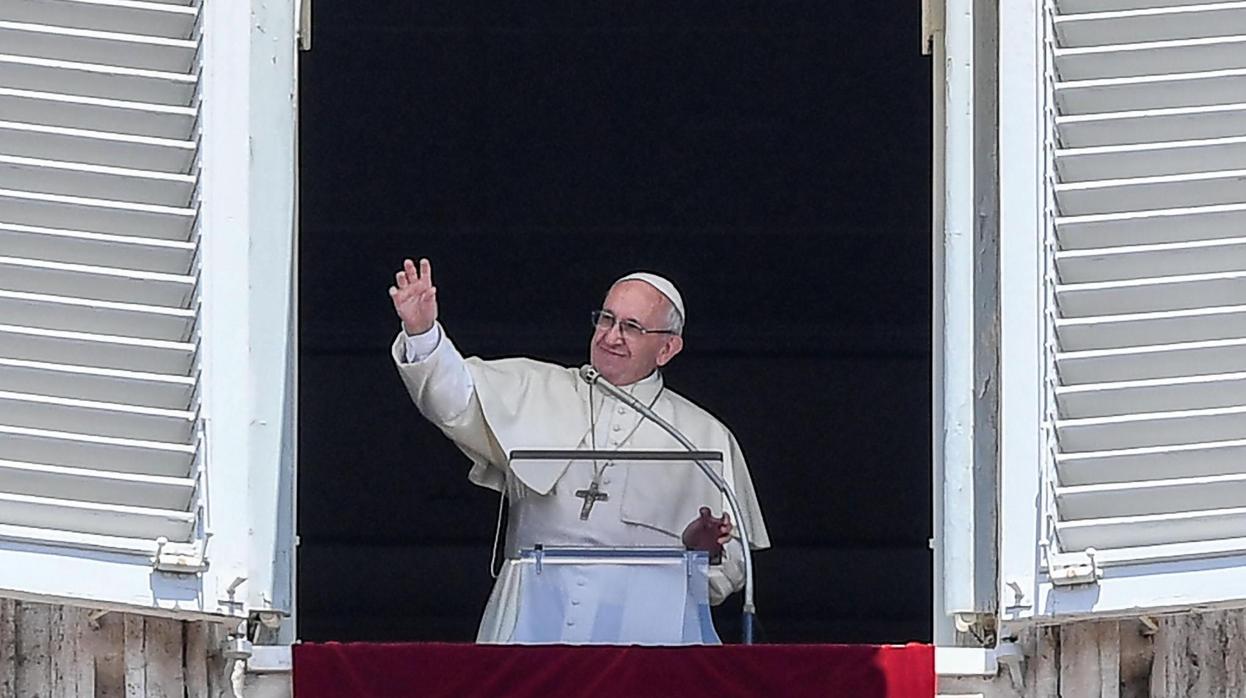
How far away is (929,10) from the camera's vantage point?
4.59 meters

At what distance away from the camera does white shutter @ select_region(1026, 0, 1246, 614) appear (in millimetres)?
4172

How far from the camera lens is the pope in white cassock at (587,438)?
4832 mm

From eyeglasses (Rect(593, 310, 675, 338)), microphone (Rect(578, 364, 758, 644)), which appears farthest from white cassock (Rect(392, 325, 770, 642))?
microphone (Rect(578, 364, 758, 644))

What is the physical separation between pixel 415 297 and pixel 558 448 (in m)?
0.55

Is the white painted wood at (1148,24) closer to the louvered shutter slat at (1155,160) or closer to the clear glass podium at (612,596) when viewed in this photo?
the louvered shutter slat at (1155,160)

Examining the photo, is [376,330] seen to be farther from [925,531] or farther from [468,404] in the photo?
[468,404]

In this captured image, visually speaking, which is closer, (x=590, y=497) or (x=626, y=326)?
(x=590, y=497)

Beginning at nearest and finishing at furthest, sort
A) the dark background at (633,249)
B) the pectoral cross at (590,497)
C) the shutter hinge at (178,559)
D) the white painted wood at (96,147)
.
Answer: the shutter hinge at (178,559)
the white painted wood at (96,147)
the pectoral cross at (590,497)
the dark background at (633,249)

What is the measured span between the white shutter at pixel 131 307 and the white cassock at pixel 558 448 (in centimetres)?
71

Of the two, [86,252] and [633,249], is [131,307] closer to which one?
[86,252]

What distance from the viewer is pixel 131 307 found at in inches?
165

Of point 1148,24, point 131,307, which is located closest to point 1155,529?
point 1148,24

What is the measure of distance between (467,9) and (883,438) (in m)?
1.45

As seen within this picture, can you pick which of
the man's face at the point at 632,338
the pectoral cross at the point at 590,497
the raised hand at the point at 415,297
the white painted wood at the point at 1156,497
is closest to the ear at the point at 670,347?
the man's face at the point at 632,338
